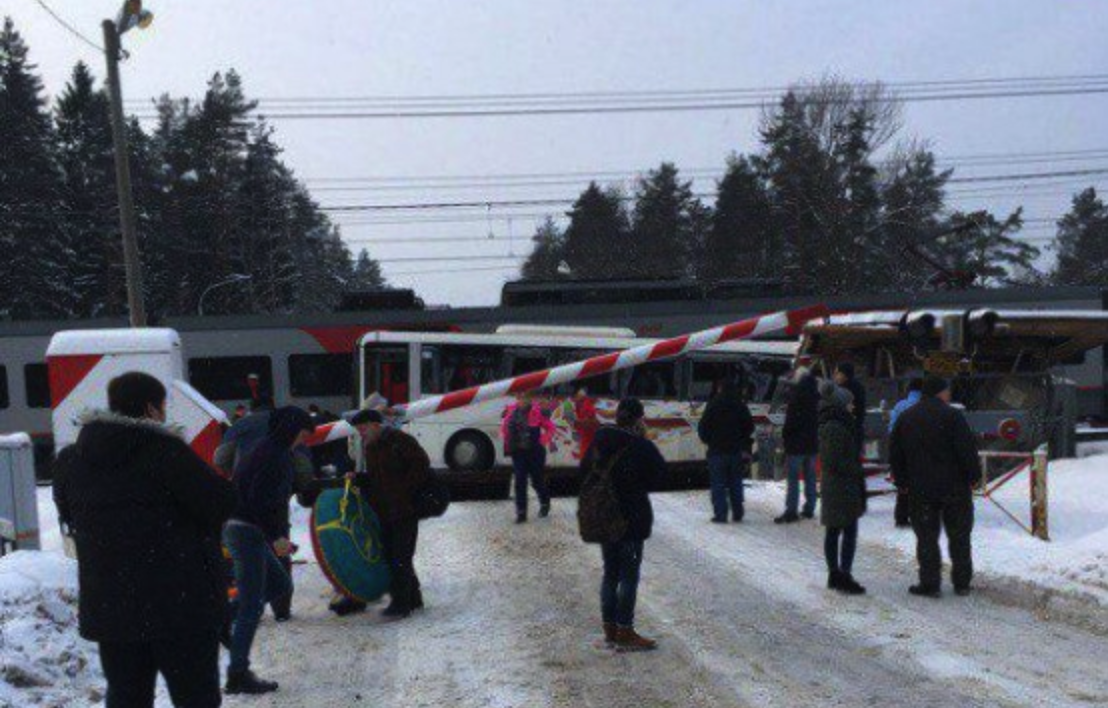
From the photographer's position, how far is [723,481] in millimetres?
12625

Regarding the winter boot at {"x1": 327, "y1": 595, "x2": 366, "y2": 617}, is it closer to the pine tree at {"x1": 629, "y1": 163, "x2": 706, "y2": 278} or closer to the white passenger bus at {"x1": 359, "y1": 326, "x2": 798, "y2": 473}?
the white passenger bus at {"x1": 359, "y1": 326, "x2": 798, "y2": 473}

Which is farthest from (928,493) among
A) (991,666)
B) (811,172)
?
(811,172)

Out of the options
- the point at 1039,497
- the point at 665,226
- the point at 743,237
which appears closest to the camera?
the point at 1039,497

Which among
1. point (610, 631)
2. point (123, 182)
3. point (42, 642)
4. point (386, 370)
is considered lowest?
point (610, 631)

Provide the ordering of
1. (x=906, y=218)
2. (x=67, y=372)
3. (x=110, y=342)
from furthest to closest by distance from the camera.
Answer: (x=906, y=218)
(x=110, y=342)
(x=67, y=372)

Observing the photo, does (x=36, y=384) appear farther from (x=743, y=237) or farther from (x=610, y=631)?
(x=743, y=237)

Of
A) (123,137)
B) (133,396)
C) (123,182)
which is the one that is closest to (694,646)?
(133,396)

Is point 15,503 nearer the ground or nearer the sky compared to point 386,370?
nearer the ground

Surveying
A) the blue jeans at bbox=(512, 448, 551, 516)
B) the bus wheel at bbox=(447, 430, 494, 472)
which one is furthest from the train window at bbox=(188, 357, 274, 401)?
the blue jeans at bbox=(512, 448, 551, 516)

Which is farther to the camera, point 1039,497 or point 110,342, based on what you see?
point 1039,497

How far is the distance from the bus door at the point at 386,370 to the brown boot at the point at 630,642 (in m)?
14.4

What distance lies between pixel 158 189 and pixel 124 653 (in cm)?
6404

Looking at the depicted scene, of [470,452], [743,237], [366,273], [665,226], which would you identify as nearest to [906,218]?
[743,237]

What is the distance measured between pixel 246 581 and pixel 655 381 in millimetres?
13877
